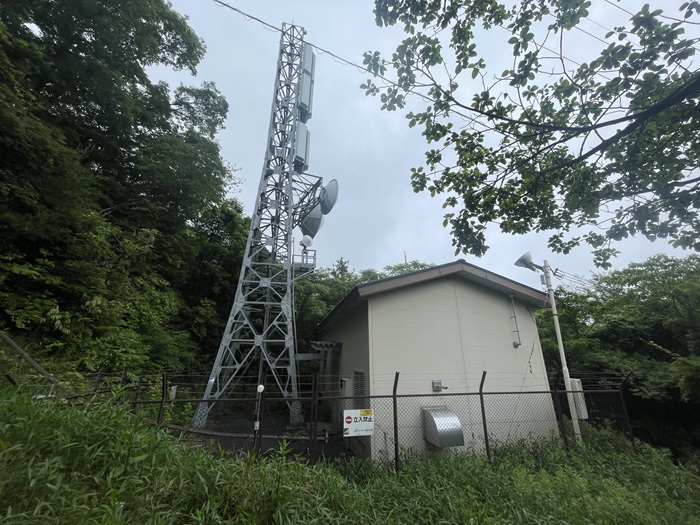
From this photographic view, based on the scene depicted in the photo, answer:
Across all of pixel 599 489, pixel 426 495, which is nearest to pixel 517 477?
pixel 599 489

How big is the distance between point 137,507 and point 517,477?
14.2 feet

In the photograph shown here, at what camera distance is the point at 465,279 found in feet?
24.6

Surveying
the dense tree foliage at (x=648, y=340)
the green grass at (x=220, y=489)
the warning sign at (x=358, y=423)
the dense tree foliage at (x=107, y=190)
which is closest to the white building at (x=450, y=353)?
the warning sign at (x=358, y=423)

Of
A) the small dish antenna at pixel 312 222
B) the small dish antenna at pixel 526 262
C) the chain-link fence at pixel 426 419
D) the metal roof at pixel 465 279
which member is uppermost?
the small dish antenna at pixel 312 222

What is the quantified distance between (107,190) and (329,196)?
7151 millimetres

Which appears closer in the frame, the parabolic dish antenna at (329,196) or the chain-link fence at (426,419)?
the chain-link fence at (426,419)

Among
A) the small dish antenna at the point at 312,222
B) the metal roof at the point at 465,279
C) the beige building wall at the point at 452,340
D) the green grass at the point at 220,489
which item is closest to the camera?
the green grass at the point at 220,489

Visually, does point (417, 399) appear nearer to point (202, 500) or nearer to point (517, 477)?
point (517, 477)

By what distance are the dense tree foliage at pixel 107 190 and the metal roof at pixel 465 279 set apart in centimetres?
614

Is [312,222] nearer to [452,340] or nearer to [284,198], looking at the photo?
[284,198]

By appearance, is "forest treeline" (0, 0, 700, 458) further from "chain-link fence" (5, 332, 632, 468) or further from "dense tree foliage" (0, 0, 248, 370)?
"chain-link fence" (5, 332, 632, 468)

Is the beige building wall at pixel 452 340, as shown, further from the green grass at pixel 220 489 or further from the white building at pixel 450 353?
the green grass at pixel 220 489

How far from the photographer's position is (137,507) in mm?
1940

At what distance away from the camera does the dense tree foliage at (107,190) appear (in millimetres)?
5902
